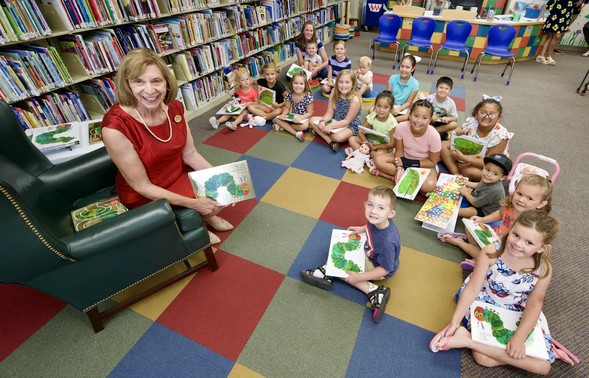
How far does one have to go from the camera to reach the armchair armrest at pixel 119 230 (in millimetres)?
1343

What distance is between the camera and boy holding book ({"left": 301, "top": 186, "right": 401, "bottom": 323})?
159cm

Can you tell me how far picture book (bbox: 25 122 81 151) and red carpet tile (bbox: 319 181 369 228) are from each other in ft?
6.81

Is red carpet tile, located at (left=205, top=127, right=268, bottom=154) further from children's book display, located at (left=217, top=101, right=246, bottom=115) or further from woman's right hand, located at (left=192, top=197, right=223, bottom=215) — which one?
woman's right hand, located at (left=192, top=197, right=223, bottom=215)

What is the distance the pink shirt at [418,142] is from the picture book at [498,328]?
4.74 feet

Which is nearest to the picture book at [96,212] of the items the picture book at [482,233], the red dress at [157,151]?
the red dress at [157,151]

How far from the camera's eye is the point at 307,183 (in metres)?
2.77

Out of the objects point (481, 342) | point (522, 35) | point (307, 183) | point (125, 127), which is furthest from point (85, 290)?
point (522, 35)

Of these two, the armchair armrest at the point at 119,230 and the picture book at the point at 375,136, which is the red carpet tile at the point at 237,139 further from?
the armchair armrest at the point at 119,230

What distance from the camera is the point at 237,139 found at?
11.4ft

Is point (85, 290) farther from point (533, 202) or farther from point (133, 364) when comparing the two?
point (533, 202)

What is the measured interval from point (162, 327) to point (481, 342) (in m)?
1.75

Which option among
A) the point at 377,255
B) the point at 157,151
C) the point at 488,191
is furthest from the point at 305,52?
the point at 377,255

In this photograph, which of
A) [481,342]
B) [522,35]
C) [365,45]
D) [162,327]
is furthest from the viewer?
[365,45]

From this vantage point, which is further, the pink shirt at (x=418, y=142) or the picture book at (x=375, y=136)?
the picture book at (x=375, y=136)
